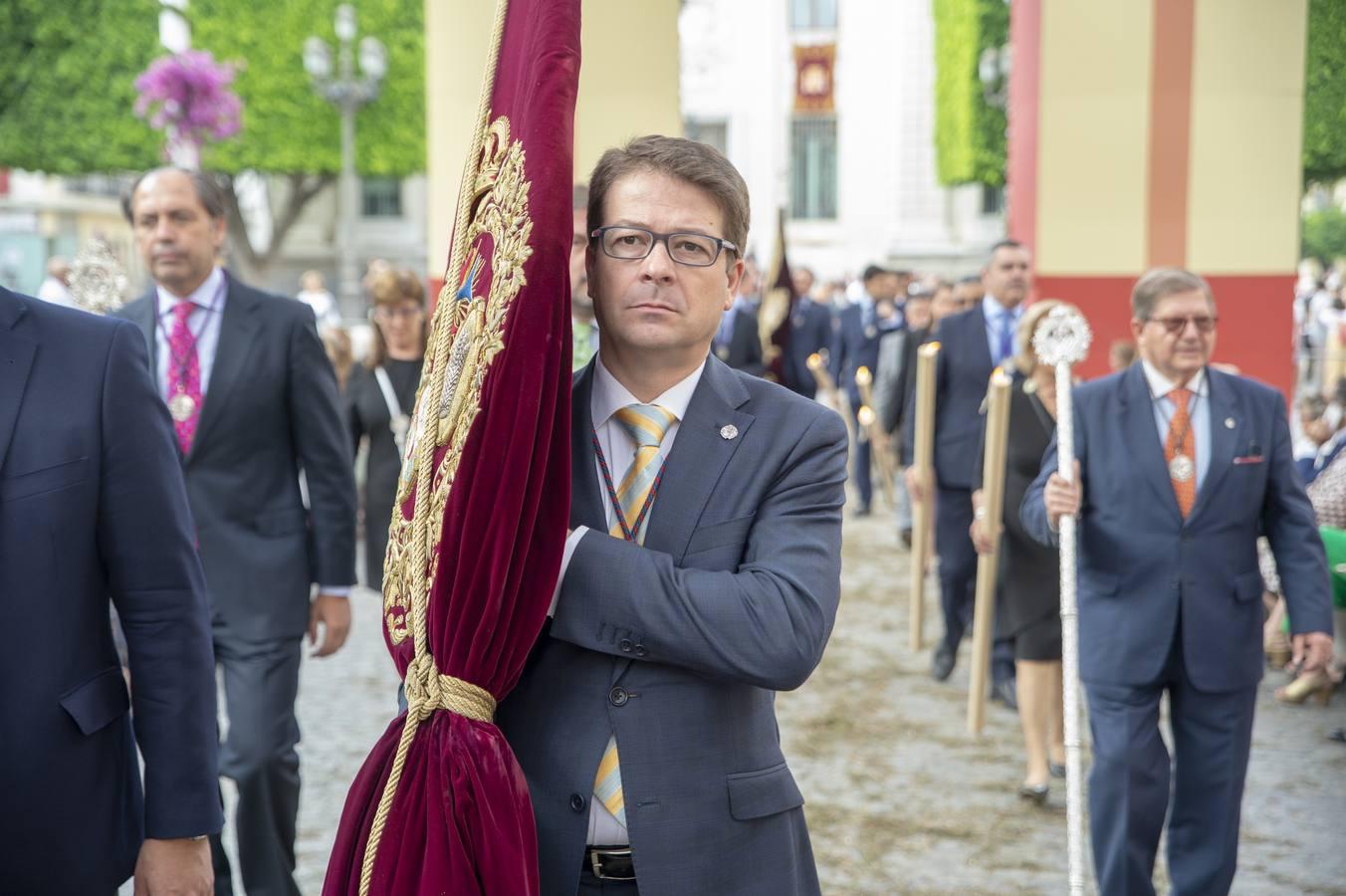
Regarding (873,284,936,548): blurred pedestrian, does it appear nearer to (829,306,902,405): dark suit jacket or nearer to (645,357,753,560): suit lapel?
(829,306,902,405): dark suit jacket

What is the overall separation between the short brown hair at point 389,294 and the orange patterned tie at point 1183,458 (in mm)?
3638

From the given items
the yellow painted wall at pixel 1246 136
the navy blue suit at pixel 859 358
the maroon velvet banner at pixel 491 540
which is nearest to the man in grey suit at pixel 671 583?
the maroon velvet banner at pixel 491 540

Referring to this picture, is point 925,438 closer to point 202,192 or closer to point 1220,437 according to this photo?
point 1220,437

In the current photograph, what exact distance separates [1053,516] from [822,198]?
133 ft

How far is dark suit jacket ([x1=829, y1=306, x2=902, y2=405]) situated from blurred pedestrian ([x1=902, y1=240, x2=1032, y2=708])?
771cm

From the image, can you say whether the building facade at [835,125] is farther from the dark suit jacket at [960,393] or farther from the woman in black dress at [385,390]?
the woman in black dress at [385,390]

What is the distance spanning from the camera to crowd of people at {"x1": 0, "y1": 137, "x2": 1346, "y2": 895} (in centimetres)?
256

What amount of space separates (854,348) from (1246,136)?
8.57 m

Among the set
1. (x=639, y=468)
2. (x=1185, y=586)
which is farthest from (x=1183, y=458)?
(x=639, y=468)

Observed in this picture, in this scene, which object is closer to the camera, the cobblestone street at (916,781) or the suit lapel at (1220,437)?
the suit lapel at (1220,437)

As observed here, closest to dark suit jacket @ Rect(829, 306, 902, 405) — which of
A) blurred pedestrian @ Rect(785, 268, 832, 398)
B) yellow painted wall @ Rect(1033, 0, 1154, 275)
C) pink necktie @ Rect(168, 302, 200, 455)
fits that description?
blurred pedestrian @ Rect(785, 268, 832, 398)

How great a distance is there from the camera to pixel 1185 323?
17.0ft

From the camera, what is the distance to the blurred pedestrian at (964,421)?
8.55 meters

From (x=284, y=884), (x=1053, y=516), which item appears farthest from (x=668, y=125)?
(x=284, y=884)
